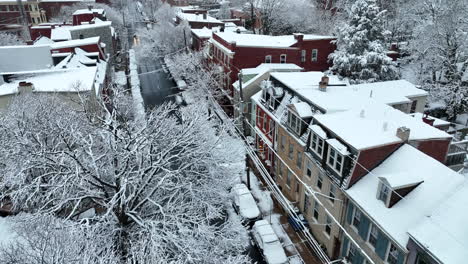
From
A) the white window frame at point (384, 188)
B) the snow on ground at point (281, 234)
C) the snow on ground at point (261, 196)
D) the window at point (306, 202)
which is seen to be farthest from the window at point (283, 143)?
the white window frame at point (384, 188)

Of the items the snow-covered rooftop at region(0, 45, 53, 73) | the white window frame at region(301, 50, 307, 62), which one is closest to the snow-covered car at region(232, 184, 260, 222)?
the white window frame at region(301, 50, 307, 62)

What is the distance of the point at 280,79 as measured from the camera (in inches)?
1094

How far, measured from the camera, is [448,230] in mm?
12461

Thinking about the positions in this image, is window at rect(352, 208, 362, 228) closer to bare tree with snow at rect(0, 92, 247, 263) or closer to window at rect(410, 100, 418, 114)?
bare tree with snow at rect(0, 92, 247, 263)

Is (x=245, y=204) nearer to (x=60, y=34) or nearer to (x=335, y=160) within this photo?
(x=335, y=160)

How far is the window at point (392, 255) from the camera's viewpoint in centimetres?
1481

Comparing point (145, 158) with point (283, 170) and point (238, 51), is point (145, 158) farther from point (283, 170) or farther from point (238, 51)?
point (238, 51)

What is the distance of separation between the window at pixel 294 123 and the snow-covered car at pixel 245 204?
19.2 ft

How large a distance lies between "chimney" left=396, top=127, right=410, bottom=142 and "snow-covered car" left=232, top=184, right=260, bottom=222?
34.7ft

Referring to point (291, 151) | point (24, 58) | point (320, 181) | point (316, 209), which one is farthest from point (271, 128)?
point (24, 58)

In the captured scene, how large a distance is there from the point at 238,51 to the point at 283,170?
18.2m

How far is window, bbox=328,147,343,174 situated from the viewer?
18.1m

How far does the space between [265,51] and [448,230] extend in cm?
3118

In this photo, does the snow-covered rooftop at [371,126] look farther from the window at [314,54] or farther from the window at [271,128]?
the window at [314,54]
